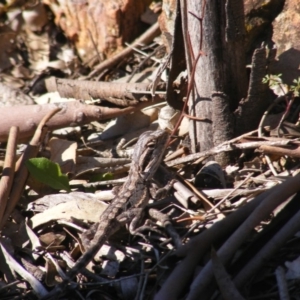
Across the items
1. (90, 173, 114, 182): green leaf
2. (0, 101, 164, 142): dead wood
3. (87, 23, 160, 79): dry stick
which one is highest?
(87, 23, 160, 79): dry stick

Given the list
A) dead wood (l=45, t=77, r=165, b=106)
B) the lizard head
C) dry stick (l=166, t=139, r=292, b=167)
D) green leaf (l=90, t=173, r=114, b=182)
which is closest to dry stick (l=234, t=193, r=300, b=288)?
dry stick (l=166, t=139, r=292, b=167)

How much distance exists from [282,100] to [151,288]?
2138 mm

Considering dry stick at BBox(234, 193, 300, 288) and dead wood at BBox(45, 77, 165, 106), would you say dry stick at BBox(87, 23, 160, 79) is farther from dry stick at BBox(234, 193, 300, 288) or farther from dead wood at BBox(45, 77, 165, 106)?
dry stick at BBox(234, 193, 300, 288)

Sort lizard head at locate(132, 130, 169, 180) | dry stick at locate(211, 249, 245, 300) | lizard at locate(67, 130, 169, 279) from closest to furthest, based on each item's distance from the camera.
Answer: dry stick at locate(211, 249, 245, 300) < lizard at locate(67, 130, 169, 279) < lizard head at locate(132, 130, 169, 180)

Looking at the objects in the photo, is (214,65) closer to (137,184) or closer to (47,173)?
(137,184)

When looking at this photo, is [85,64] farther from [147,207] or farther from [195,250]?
[195,250]

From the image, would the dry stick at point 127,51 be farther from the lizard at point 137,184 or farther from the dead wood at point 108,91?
the lizard at point 137,184

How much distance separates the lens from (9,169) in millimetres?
5020

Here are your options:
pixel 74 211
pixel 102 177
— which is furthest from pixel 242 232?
pixel 102 177

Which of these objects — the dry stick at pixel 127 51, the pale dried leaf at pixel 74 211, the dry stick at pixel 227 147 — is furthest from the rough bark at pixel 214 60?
the dry stick at pixel 127 51

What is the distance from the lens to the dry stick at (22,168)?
4924 mm

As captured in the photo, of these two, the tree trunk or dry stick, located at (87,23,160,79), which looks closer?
the tree trunk

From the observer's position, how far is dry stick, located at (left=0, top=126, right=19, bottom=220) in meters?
4.80

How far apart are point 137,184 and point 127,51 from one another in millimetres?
2439
